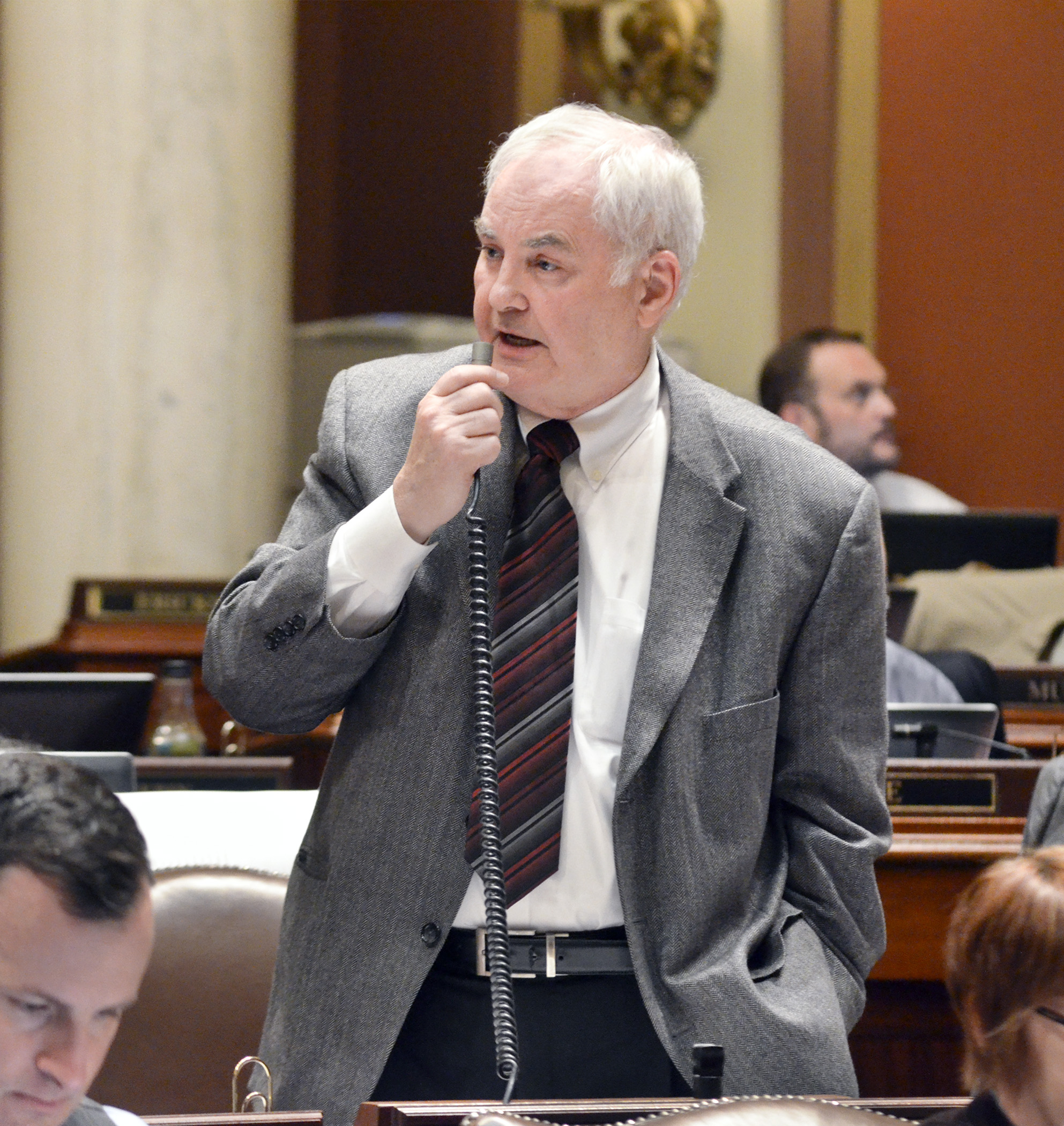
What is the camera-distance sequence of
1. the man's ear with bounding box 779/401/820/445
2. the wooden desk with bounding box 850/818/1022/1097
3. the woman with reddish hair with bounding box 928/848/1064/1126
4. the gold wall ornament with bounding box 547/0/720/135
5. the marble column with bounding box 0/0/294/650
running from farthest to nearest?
the gold wall ornament with bounding box 547/0/720/135 → the marble column with bounding box 0/0/294/650 → the man's ear with bounding box 779/401/820/445 → the wooden desk with bounding box 850/818/1022/1097 → the woman with reddish hair with bounding box 928/848/1064/1126

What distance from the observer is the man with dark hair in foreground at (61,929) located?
913 millimetres

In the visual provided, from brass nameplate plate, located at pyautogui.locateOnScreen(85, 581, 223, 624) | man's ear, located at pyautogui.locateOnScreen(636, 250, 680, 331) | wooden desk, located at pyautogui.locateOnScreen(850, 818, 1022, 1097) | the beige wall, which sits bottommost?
wooden desk, located at pyautogui.locateOnScreen(850, 818, 1022, 1097)

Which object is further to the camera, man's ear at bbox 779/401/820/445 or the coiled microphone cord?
man's ear at bbox 779/401/820/445

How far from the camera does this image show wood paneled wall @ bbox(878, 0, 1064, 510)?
22.9 ft

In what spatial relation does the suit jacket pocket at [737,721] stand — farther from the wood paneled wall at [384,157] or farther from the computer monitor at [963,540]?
the wood paneled wall at [384,157]

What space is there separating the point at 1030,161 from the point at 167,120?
3606 millimetres

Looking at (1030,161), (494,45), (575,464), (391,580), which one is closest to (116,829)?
(391,580)

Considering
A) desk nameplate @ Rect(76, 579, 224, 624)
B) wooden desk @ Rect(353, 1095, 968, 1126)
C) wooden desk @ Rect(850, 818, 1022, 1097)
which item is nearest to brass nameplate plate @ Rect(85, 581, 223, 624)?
desk nameplate @ Rect(76, 579, 224, 624)

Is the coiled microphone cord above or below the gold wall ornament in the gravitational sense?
below

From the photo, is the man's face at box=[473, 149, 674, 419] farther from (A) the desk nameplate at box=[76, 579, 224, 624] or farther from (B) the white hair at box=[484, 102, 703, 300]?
(A) the desk nameplate at box=[76, 579, 224, 624]

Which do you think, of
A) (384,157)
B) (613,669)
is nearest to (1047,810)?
(613,669)

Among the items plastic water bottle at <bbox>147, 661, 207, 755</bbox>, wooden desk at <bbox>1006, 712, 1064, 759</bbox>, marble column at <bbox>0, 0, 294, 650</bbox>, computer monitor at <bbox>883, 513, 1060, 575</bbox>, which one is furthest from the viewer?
marble column at <bbox>0, 0, 294, 650</bbox>

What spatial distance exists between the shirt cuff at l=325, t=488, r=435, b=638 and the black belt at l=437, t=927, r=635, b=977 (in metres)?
0.29

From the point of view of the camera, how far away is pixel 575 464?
64.5 inches
